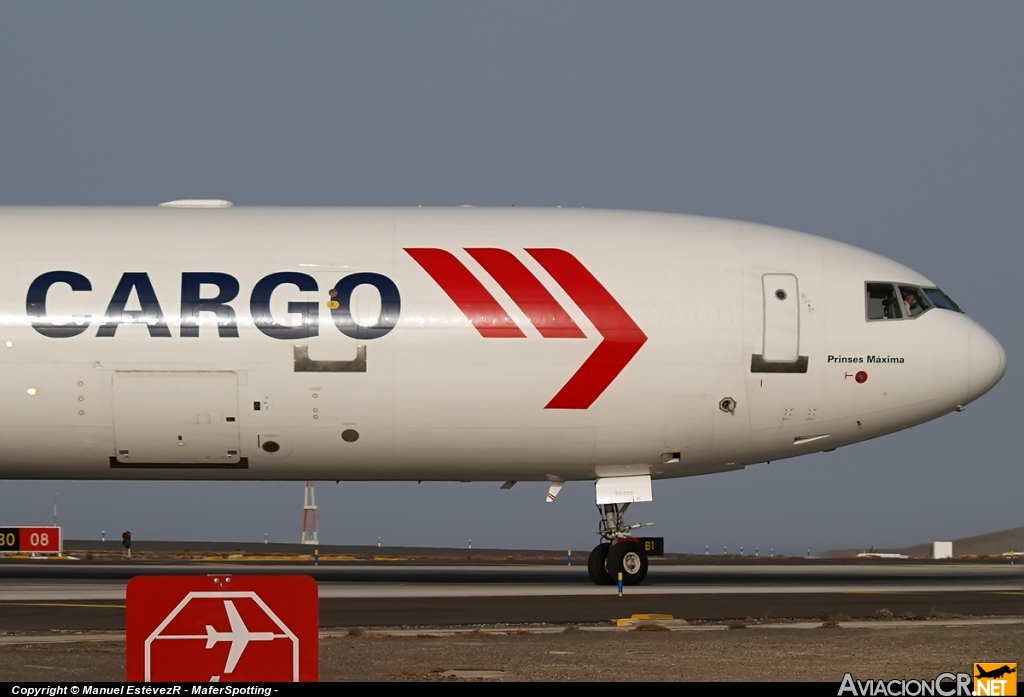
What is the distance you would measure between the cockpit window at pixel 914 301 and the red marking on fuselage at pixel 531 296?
7301 millimetres

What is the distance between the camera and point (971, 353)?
93.8ft

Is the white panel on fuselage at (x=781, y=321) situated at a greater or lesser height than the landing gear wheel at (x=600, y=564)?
greater

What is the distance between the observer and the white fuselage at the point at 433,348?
1049 inches

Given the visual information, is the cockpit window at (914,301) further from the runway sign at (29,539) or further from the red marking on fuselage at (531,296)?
the runway sign at (29,539)

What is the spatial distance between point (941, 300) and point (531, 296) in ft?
30.9

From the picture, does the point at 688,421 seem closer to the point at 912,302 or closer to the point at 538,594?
the point at 538,594

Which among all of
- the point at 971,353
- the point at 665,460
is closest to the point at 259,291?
the point at 665,460

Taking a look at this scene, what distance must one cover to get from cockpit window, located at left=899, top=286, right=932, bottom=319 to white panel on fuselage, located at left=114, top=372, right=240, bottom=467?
570 inches

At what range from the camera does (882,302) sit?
28.5 m

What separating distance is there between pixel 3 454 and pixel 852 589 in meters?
18.1

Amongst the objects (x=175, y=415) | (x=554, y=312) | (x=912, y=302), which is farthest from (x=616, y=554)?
(x=175, y=415)

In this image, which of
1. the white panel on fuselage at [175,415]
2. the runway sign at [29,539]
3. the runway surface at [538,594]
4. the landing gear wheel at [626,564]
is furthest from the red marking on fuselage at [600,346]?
the runway sign at [29,539]

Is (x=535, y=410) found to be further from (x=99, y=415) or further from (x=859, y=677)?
(x=859, y=677)

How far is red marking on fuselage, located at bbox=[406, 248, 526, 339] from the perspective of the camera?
27.0 meters
